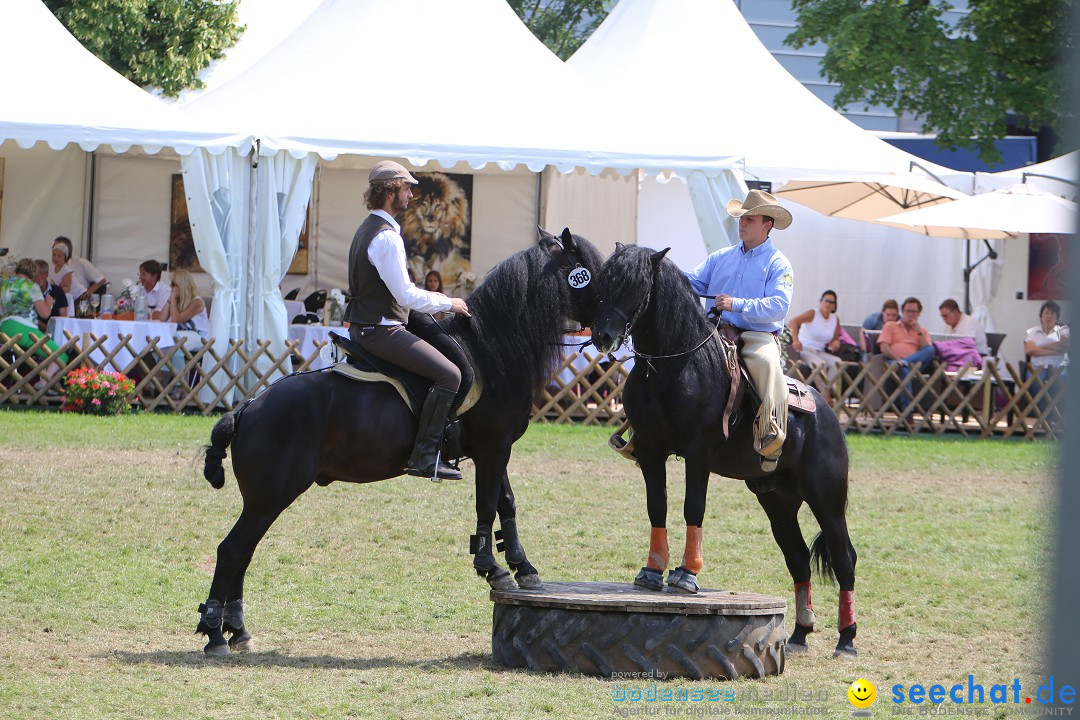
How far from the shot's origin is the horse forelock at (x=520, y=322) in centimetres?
561

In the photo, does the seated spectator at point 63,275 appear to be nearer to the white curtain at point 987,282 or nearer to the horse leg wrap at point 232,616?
the horse leg wrap at point 232,616

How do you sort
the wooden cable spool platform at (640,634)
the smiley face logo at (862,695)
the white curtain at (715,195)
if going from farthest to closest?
1. the white curtain at (715,195)
2. the wooden cable spool platform at (640,634)
3. the smiley face logo at (862,695)

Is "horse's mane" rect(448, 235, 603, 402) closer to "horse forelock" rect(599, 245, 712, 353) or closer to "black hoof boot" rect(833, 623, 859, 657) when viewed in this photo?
"horse forelock" rect(599, 245, 712, 353)

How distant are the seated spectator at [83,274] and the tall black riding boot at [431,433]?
1067 cm

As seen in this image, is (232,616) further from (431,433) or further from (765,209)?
(765,209)

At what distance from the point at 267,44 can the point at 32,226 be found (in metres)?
5.60

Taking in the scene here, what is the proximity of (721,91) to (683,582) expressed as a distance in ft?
39.8

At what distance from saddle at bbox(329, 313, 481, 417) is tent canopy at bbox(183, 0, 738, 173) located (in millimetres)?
7898

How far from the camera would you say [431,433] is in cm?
549

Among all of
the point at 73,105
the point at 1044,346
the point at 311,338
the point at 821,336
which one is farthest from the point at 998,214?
the point at 73,105

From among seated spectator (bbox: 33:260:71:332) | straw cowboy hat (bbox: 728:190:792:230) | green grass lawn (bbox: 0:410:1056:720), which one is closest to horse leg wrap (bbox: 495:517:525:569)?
green grass lawn (bbox: 0:410:1056:720)

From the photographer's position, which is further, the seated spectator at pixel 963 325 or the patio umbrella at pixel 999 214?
the seated spectator at pixel 963 325

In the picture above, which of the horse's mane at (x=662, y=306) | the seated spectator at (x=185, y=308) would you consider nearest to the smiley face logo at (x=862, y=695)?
the horse's mane at (x=662, y=306)

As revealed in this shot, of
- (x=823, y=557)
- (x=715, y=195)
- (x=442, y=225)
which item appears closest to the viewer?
(x=823, y=557)
